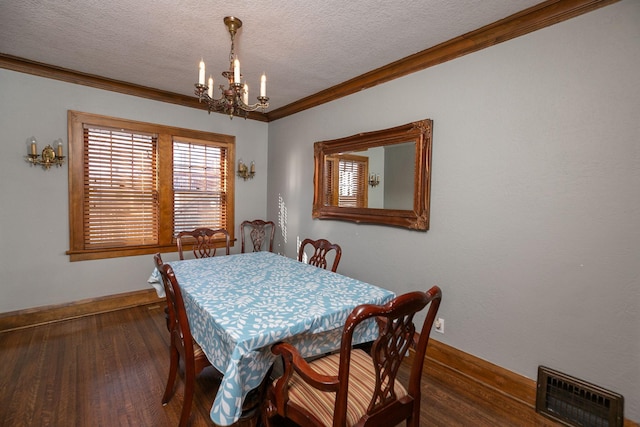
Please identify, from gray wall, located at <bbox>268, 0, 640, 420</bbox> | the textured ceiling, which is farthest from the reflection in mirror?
the textured ceiling

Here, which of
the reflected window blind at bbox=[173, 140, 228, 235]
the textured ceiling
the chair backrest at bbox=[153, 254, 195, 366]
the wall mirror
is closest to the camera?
the chair backrest at bbox=[153, 254, 195, 366]

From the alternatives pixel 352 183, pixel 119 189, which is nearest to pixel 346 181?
pixel 352 183

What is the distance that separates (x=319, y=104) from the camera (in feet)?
12.3

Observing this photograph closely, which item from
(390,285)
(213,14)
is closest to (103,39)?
(213,14)

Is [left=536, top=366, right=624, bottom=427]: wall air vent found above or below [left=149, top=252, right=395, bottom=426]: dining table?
below

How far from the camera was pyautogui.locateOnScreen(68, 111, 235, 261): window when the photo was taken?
3305 mm

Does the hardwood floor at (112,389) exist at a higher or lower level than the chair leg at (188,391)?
lower

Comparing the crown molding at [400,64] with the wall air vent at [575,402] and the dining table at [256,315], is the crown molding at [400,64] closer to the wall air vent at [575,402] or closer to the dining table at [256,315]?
the dining table at [256,315]

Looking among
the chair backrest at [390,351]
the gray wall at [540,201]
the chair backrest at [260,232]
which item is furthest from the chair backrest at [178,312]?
the chair backrest at [260,232]

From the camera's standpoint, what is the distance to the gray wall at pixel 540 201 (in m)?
1.69

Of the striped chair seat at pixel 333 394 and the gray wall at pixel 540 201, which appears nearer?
the striped chair seat at pixel 333 394

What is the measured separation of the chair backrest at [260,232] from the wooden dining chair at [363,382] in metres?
3.15

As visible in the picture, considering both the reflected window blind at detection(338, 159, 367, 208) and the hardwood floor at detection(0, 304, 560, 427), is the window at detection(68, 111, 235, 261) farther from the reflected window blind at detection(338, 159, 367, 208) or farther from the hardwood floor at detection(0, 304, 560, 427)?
the reflected window blind at detection(338, 159, 367, 208)

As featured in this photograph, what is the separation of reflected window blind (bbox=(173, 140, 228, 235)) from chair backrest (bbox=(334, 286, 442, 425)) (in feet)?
11.4
